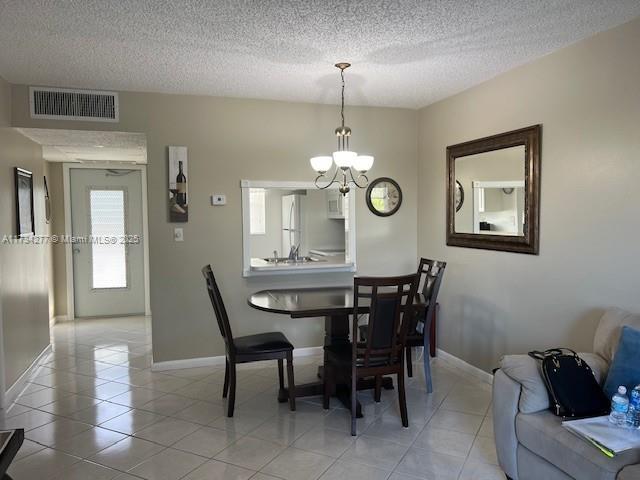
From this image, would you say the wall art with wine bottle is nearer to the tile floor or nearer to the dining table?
the dining table

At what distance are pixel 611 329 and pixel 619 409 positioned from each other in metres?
0.54

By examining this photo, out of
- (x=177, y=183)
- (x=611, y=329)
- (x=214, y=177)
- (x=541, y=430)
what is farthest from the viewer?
(x=214, y=177)

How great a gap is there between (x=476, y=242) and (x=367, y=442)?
6.25ft

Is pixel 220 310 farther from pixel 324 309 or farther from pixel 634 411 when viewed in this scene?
pixel 634 411

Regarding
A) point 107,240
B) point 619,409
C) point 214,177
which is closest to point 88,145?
point 214,177

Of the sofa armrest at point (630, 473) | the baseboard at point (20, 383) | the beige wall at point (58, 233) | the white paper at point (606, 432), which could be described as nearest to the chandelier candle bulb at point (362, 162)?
the white paper at point (606, 432)

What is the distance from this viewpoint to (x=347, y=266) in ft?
15.0

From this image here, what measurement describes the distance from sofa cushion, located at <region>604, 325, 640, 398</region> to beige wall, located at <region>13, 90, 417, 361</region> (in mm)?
2657

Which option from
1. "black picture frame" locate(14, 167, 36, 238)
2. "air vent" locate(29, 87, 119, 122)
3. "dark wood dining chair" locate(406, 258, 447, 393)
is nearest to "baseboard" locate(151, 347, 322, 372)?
"black picture frame" locate(14, 167, 36, 238)

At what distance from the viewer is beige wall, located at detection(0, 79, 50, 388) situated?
3416 millimetres

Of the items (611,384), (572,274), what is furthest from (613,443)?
(572,274)

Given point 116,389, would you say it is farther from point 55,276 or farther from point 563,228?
point 563,228

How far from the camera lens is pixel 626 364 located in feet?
7.22

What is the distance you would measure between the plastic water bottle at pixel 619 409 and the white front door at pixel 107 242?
577 cm
